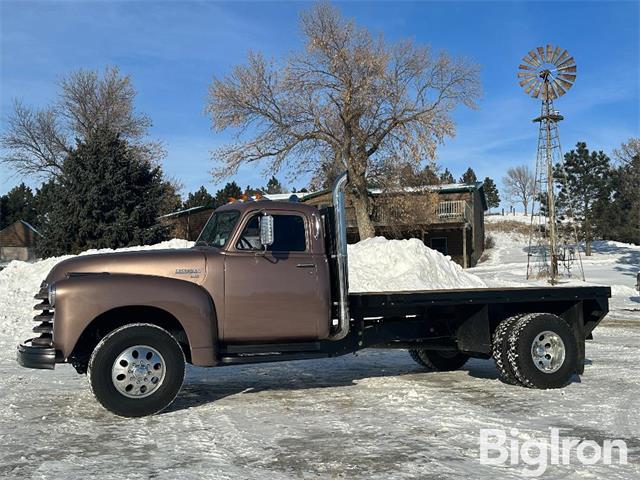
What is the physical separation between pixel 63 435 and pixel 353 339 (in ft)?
10.3

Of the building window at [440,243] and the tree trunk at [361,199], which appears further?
the building window at [440,243]

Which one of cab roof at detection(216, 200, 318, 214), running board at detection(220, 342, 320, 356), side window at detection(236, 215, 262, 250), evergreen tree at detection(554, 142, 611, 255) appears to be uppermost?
evergreen tree at detection(554, 142, 611, 255)

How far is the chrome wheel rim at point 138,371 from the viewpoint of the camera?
5.83 meters

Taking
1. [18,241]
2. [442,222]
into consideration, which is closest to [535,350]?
[442,222]

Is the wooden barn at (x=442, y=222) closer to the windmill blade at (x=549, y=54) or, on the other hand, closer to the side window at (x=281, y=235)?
the windmill blade at (x=549, y=54)

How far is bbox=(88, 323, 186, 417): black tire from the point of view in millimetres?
5762

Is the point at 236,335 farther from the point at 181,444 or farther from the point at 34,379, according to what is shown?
the point at 34,379

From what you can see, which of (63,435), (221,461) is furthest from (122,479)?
(63,435)

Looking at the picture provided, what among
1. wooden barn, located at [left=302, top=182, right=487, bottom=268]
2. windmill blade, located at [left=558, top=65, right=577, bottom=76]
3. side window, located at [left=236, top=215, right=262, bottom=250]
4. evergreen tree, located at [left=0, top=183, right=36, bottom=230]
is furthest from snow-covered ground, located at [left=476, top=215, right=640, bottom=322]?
evergreen tree, located at [left=0, top=183, right=36, bottom=230]

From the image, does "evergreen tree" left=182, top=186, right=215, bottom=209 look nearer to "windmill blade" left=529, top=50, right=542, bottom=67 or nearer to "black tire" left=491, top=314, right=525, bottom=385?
"windmill blade" left=529, top=50, right=542, bottom=67

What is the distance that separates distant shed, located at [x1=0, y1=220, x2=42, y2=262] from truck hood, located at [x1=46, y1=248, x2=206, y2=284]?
213 ft

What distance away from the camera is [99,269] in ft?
20.4

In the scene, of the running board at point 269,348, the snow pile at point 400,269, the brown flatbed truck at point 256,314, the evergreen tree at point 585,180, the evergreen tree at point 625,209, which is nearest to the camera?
the brown flatbed truck at point 256,314

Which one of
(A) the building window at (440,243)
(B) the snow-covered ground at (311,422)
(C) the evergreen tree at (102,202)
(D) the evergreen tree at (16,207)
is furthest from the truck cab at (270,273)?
(D) the evergreen tree at (16,207)
